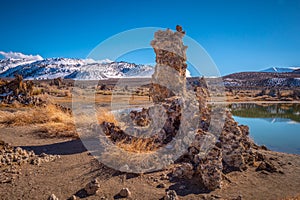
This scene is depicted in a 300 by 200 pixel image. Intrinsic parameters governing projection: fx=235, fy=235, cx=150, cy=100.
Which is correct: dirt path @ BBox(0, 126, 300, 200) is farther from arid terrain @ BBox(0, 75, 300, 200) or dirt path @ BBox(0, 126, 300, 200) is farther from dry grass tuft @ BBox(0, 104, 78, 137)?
dry grass tuft @ BBox(0, 104, 78, 137)

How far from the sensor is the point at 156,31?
719 centimetres

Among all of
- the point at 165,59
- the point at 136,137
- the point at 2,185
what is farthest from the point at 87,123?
the point at 2,185

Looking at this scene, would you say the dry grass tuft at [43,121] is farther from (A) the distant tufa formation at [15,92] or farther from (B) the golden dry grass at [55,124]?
(A) the distant tufa formation at [15,92]

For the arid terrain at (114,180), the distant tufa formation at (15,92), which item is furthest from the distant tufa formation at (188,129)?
the distant tufa formation at (15,92)

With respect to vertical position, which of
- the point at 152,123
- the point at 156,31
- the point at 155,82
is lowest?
the point at 152,123

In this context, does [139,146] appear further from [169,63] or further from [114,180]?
[169,63]

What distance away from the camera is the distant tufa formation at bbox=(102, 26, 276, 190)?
4.46 meters

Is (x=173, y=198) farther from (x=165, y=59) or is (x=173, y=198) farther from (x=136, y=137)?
(x=165, y=59)

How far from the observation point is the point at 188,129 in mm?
5852

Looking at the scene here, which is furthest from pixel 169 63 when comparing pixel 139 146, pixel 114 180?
pixel 114 180

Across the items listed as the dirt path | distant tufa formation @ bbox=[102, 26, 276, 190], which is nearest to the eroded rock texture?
distant tufa formation @ bbox=[102, 26, 276, 190]

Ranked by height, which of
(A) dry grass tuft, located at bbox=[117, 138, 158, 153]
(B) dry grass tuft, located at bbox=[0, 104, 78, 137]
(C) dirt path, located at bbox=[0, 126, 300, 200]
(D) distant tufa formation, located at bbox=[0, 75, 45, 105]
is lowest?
(C) dirt path, located at bbox=[0, 126, 300, 200]

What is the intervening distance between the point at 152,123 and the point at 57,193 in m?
3.18

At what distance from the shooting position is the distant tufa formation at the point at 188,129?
176 inches
